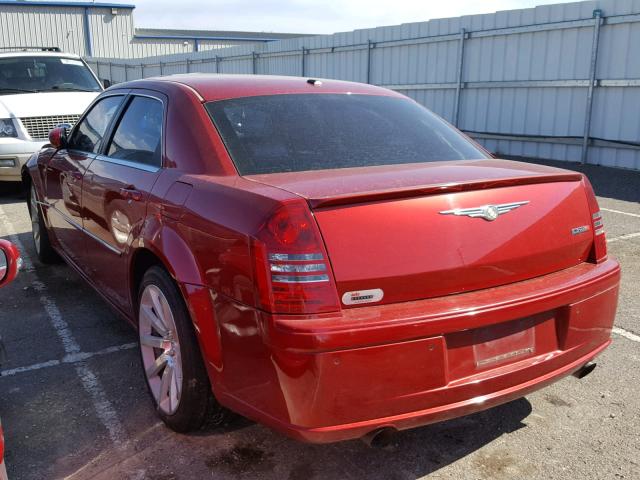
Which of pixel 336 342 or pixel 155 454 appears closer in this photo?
pixel 336 342

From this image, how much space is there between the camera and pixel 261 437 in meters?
2.91

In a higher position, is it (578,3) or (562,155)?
(578,3)

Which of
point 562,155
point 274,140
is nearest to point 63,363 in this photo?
point 274,140

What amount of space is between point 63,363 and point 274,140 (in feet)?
A: 6.34

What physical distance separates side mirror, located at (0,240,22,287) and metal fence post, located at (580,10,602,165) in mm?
10358

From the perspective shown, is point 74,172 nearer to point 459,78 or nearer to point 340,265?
point 340,265

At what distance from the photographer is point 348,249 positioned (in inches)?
87.2

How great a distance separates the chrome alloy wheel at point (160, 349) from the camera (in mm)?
2854

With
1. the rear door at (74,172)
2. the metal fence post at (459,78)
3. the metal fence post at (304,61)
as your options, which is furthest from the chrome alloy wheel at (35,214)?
the metal fence post at (304,61)

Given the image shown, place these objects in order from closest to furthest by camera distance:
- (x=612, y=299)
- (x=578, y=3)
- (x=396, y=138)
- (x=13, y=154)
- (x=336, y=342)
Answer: (x=336, y=342) → (x=612, y=299) → (x=396, y=138) → (x=13, y=154) → (x=578, y=3)

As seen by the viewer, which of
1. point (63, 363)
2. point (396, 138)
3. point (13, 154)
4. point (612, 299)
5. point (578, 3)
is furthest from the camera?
point (578, 3)

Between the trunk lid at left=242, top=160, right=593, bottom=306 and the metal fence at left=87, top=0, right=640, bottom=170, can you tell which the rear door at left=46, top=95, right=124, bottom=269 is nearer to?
the trunk lid at left=242, top=160, right=593, bottom=306

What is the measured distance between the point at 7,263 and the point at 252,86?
1776mm

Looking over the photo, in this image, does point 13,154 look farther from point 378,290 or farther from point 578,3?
point 578,3
